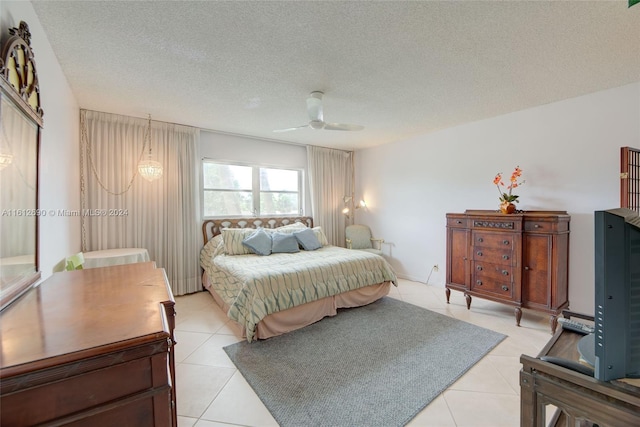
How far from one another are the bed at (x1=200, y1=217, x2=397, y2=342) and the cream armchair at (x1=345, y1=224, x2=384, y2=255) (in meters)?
0.98

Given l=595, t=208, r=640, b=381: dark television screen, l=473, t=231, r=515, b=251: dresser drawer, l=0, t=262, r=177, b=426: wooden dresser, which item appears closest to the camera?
l=0, t=262, r=177, b=426: wooden dresser

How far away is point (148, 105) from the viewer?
3080 mm

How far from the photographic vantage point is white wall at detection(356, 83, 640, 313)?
8.98 feet

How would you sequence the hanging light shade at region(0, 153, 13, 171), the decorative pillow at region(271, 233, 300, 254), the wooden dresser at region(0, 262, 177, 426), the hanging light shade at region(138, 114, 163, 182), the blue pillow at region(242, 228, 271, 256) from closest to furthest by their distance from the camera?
the wooden dresser at region(0, 262, 177, 426) < the hanging light shade at region(0, 153, 13, 171) < the hanging light shade at region(138, 114, 163, 182) < the blue pillow at region(242, 228, 271, 256) < the decorative pillow at region(271, 233, 300, 254)

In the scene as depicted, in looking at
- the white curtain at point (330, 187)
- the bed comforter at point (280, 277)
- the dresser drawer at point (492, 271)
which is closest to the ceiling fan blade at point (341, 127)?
the bed comforter at point (280, 277)

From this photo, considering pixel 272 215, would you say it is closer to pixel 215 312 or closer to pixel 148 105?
pixel 215 312

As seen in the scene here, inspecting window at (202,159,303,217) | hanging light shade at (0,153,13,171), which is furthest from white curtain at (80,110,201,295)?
hanging light shade at (0,153,13,171)

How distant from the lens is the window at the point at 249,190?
4.26 m

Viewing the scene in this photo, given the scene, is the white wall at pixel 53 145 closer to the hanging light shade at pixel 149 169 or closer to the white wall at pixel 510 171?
the hanging light shade at pixel 149 169

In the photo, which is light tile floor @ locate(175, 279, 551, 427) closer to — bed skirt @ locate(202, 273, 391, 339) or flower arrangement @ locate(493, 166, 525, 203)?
bed skirt @ locate(202, 273, 391, 339)

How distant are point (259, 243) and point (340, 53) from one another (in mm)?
2601

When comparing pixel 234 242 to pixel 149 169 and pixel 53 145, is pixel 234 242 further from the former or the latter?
pixel 53 145

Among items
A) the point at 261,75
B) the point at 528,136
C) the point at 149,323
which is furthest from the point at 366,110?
the point at 149,323

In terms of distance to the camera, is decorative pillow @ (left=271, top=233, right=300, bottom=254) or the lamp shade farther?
decorative pillow @ (left=271, top=233, right=300, bottom=254)
